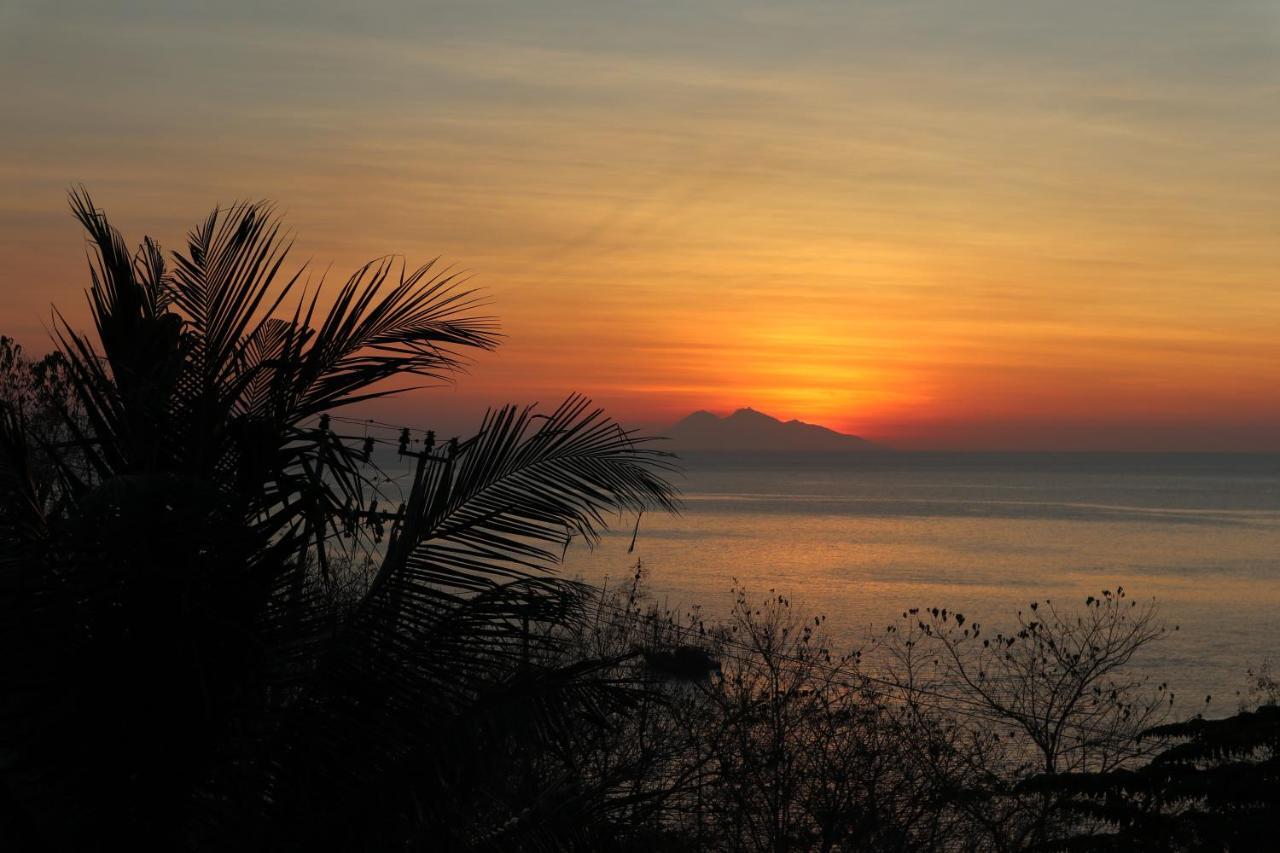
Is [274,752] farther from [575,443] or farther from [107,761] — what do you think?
[575,443]

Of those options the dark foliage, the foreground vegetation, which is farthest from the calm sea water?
the foreground vegetation

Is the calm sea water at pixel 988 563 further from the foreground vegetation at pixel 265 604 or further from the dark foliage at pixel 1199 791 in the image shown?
the foreground vegetation at pixel 265 604

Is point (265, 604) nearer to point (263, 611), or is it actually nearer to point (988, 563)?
point (263, 611)

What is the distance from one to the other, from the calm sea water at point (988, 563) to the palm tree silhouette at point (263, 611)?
41.3 meters

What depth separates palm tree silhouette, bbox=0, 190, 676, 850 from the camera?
17.2 ft

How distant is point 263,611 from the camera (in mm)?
5512

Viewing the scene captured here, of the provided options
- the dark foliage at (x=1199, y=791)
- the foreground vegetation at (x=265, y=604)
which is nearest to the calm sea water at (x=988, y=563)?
the dark foliage at (x=1199, y=791)

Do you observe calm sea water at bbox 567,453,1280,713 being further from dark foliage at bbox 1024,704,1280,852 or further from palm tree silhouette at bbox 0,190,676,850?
palm tree silhouette at bbox 0,190,676,850

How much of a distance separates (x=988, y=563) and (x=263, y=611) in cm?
8898

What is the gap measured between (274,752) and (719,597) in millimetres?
56362

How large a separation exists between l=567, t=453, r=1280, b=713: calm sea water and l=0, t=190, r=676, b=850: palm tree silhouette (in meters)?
41.3

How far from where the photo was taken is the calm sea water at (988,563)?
5775 centimetres

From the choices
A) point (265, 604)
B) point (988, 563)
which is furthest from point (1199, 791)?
point (988, 563)

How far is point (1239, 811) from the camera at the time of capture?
1333cm
